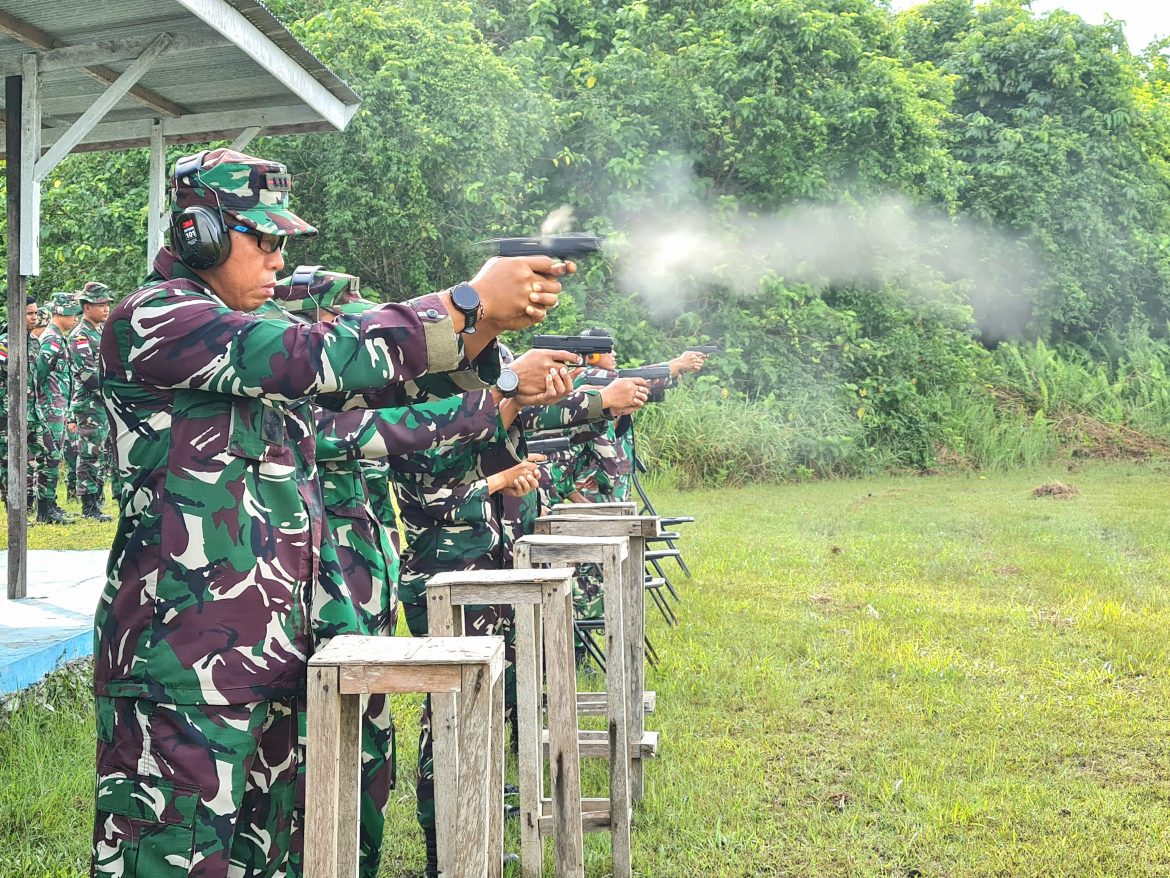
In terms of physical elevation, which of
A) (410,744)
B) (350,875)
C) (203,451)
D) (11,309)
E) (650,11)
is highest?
(650,11)

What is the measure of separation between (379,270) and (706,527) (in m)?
7.31

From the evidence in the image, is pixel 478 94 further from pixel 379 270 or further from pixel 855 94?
pixel 855 94

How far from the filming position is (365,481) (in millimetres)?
3730

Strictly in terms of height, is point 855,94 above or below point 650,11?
below

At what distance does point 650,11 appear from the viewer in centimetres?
1958

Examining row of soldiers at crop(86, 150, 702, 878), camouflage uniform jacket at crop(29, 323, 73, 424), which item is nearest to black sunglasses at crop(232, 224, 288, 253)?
row of soldiers at crop(86, 150, 702, 878)

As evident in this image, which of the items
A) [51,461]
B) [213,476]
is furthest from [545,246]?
[51,461]

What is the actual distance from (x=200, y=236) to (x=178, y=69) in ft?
15.1

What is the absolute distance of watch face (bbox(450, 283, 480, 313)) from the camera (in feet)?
7.72

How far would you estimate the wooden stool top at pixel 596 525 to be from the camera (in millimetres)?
4535

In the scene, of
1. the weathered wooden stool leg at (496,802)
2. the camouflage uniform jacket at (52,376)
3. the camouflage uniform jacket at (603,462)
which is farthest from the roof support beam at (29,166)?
the camouflage uniform jacket at (52,376)

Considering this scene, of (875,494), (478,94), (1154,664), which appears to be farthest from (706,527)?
(478,94)

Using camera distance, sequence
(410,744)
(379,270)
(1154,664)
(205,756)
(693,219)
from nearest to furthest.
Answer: (205,756)
(410,744)
(1154,664)
(379,270)
(693,219)

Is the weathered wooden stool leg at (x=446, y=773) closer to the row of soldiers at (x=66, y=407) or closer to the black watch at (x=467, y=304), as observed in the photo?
the black watch at (x=467, y=304)
